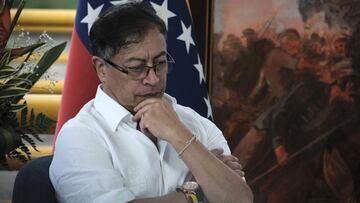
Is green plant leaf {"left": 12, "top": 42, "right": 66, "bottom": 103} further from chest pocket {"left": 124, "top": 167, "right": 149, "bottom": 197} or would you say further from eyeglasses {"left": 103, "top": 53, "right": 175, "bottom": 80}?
chest pocket {"left": 124, "top": 167, "right": 149, "bottom": 197}

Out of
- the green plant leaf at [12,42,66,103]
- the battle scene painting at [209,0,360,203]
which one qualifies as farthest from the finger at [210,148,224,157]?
the battle scene painting at [209,0,360,203]

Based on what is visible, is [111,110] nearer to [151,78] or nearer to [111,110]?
[111,110]

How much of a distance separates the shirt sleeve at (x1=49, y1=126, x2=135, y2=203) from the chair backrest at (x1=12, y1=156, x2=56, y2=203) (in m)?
0.04

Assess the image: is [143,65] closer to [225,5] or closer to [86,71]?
[86,71]

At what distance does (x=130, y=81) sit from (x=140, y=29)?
0.15 meters

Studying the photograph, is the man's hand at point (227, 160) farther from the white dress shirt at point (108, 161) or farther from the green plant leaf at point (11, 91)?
the green plant leaf at point (11, 91)

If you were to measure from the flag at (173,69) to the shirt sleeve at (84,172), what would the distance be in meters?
1.00

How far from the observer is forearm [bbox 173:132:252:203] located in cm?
173

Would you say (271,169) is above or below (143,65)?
below

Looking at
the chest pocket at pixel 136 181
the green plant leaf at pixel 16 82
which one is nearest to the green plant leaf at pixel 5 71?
the green plant leaf at pixel 16 82

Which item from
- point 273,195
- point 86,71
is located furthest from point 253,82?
point 86,71

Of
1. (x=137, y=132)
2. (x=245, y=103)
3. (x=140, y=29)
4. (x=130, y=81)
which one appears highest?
(x=140, y=29)

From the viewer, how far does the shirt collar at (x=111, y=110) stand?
1.79 metres

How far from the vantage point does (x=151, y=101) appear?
70.4 inches
